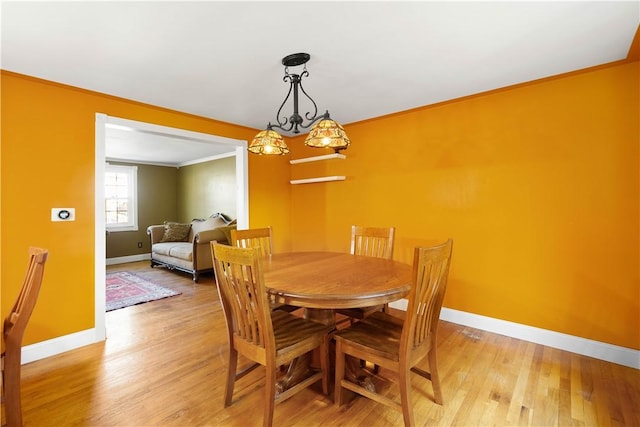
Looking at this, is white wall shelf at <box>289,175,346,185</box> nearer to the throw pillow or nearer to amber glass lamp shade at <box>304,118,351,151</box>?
amber glass lamp shade at <box>304,118,351,151</box>

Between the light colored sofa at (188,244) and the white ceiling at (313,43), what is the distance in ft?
7.96

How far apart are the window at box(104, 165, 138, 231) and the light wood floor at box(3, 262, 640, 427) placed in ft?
14.3

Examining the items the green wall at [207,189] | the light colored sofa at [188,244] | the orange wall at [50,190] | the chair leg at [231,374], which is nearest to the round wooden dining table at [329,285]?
the chair leg at [231,374]

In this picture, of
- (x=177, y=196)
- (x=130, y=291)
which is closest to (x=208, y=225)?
(x=130, y=291)

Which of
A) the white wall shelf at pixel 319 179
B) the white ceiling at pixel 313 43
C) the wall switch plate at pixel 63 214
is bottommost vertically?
the wall switch plate at pixel 63 214

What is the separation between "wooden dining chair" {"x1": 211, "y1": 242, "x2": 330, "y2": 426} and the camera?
1413 mm

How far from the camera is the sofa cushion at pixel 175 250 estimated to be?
4661mm

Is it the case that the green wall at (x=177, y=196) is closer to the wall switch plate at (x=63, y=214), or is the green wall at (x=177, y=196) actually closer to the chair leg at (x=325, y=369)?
the wall switch plate at (x=63, y=214)

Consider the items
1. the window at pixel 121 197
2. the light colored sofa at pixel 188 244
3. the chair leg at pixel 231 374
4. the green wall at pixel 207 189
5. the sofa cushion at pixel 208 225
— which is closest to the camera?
the chair leg at pixel 231 374

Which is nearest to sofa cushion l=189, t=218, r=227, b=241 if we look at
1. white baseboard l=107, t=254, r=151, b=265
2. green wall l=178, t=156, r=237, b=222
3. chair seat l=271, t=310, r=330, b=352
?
green wall l=178, t=156, r=237, b=222

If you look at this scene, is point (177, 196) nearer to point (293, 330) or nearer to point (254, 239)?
point (254, 239)

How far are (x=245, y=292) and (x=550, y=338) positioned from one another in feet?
8.36

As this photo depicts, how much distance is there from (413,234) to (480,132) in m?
1.18

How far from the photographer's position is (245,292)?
1452mm
